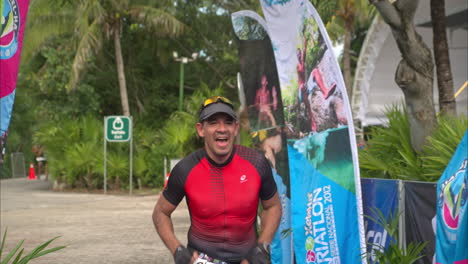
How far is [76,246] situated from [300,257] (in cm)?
567

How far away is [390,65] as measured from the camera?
99.9ft

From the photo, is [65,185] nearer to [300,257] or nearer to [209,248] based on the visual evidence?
[300,257]

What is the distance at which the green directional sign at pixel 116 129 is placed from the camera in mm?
26203

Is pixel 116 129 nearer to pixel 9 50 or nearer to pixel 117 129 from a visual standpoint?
pixel 117 129

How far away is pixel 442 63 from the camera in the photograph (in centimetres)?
941

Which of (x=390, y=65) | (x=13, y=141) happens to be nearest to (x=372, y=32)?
(x=390, y=65)

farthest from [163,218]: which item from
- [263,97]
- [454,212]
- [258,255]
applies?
[263,97]

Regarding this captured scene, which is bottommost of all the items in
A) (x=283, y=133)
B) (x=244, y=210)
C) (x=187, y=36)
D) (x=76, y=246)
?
(x=76, y=246)

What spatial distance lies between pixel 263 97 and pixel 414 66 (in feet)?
8.78

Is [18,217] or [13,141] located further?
[13,141]

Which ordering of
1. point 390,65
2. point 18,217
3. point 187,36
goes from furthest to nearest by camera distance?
point 187,36
point 390,65
point 18,217

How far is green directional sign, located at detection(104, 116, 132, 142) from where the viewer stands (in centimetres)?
2620

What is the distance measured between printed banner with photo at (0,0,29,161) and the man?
2325 mm

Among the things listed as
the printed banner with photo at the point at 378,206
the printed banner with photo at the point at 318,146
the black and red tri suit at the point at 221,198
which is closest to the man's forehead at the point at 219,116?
the black and red tri suit at the point at 221,198
